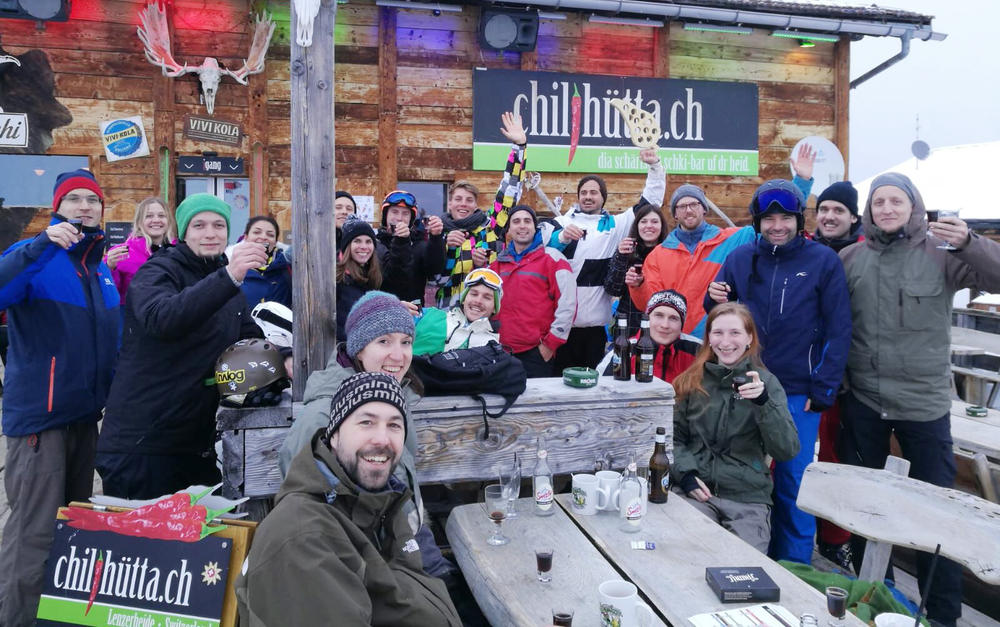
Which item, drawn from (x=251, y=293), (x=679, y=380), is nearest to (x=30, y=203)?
(x=251, y=293)

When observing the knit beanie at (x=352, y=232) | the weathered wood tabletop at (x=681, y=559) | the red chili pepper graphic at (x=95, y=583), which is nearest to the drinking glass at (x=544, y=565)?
the weathered wood tabletop at (x=681, y=559)

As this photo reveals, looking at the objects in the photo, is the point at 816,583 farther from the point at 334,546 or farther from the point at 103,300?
the point at 103,300

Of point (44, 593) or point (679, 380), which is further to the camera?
point (679, 380)

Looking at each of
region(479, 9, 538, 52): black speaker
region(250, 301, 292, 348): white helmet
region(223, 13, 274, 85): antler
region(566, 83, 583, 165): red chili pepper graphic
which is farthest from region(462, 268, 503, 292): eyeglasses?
region(223, 13, 274, 85): antler

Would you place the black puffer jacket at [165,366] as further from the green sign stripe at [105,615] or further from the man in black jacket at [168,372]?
the green sign stripe at [105,615]

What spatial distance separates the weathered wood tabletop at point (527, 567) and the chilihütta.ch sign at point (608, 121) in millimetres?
6238

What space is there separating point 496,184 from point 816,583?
6.54 meters

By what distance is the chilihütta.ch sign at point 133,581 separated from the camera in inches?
99.4

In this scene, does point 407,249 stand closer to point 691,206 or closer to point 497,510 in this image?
point 691,206

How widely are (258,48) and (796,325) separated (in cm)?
680

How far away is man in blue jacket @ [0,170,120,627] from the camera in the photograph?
325cm

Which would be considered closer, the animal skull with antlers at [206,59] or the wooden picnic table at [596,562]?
the wooden picnic table at [596,562]

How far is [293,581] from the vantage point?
Result: 183cm

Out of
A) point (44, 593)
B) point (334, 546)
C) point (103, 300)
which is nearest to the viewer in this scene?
point (334, 546)
